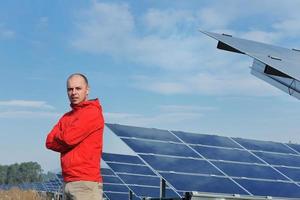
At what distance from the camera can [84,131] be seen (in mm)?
4676

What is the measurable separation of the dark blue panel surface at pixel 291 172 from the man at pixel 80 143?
21.8ft

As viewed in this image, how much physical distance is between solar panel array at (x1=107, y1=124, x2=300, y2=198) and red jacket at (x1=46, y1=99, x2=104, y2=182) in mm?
4521

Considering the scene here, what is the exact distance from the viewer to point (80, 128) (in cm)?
466

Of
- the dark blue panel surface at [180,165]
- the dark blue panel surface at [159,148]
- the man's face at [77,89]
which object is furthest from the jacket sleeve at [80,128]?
the dark blue panel surface at [159,148]

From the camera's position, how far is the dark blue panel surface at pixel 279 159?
11685 millimetres

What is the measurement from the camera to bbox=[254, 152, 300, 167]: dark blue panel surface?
11685 millimetres

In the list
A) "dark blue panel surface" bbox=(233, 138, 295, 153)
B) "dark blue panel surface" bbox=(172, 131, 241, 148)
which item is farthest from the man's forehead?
"dark blue panel surface" bbox=(233, 138, 295, 153)

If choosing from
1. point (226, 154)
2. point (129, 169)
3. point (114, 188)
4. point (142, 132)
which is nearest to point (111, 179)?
point (114, 188)

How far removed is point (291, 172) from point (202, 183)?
7.80 feet

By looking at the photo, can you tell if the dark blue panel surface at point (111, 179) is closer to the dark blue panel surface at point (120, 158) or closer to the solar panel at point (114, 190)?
the solar panel at point (114, 190)

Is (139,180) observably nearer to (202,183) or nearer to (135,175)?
(135,175)

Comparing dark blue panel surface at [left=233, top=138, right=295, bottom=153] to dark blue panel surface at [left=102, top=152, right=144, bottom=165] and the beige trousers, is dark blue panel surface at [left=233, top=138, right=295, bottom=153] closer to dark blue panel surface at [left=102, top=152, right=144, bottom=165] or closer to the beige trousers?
dark blue panel surface at [left=102, top=152, right=144, bottom=165]

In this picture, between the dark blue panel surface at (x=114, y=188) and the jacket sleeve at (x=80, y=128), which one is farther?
the dark blue panel surface at (x=114, y=188)

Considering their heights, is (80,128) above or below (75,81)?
below
